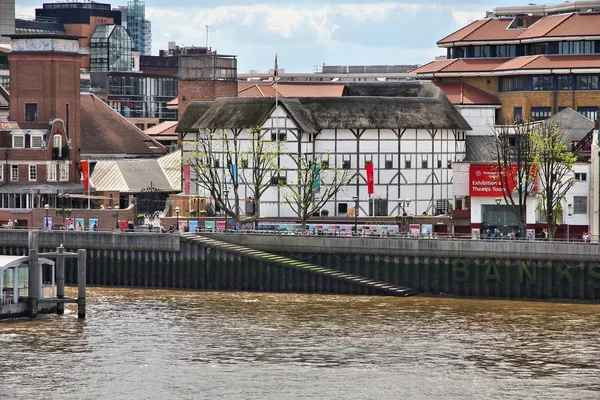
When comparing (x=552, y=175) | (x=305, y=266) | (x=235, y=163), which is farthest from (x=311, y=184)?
(x=552, y=175)

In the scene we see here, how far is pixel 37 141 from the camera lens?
141 meters

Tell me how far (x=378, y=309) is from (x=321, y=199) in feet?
103

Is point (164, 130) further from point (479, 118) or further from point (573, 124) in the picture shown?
point (573, 124)

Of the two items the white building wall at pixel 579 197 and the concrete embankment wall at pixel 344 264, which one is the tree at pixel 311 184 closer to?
the concrete embankment wall at pixel 344 264

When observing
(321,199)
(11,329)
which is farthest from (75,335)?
(321,199)

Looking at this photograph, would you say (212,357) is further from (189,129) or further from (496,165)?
(189,129)

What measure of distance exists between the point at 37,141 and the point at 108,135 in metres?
27.4

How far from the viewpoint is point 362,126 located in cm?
13612

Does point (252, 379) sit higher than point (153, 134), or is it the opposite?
point (153, 134)

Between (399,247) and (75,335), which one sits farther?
(399,247)

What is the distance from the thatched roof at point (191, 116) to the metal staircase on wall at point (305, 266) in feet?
97.0

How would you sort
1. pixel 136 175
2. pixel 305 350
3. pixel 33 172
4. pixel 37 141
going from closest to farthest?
pixel 305 350
pixel 33 172
pixel 37 141
pixel 136 175

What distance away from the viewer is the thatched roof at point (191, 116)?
14362 centimetres

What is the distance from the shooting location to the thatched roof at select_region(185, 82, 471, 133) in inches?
5349
